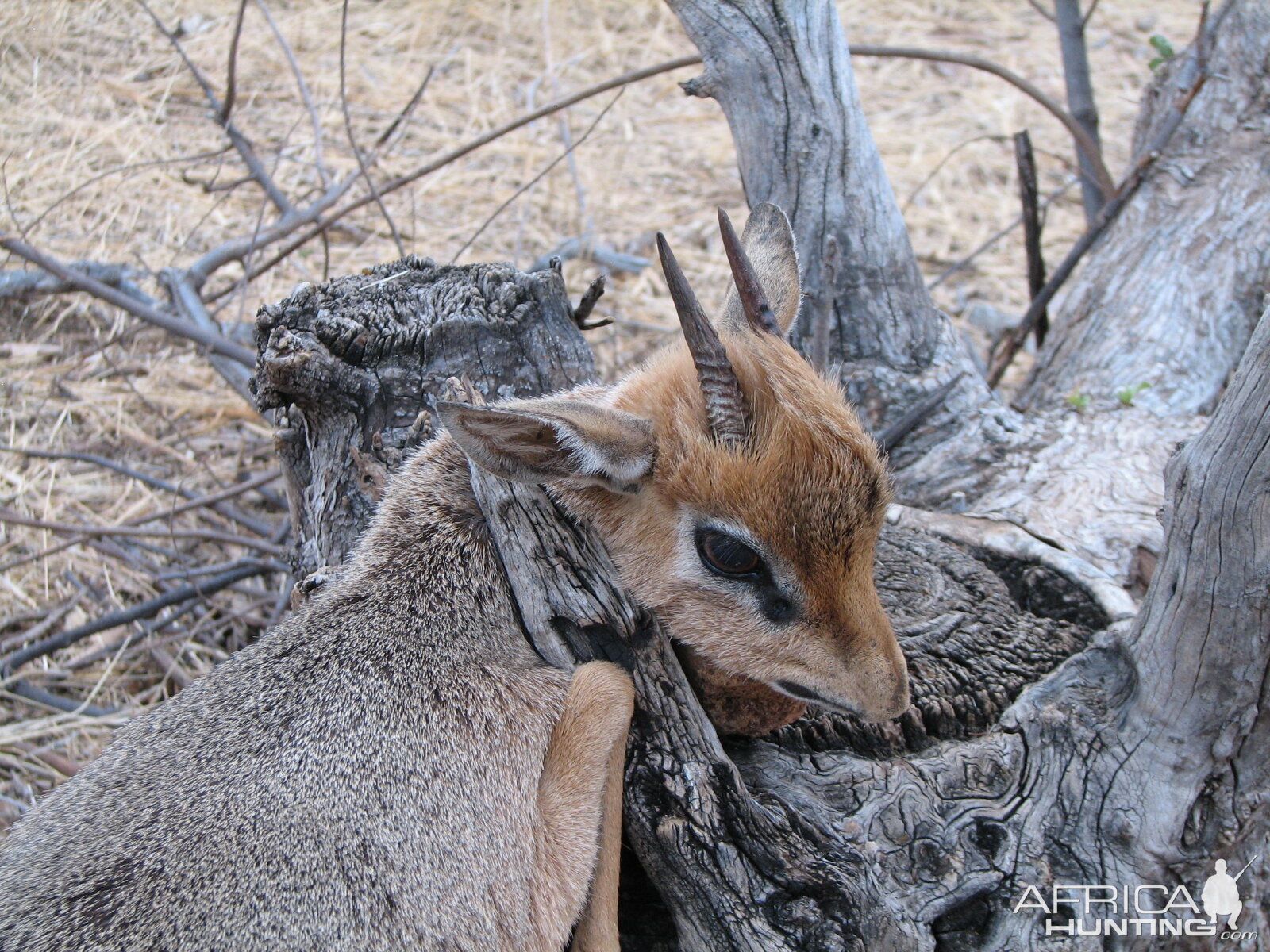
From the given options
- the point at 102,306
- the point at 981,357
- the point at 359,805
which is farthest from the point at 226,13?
the point at 359,805

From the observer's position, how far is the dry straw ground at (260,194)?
539 cm

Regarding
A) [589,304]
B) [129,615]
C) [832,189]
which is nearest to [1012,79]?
[832,189]

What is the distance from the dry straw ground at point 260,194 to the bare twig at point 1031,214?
1.49ft

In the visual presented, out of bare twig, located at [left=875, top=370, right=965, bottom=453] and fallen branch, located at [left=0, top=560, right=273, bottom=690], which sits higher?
bare twig, located at [left=875, top=370, right=965, bottom=453]

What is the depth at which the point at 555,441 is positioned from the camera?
270 cm

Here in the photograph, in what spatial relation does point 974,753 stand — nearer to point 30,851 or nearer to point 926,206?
point 30,851

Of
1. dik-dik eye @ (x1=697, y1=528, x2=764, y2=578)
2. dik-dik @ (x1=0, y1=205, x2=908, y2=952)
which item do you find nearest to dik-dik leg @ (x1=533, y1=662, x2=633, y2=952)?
dik-dik @ (x1=0, y1=205, x2=908, y2=952)

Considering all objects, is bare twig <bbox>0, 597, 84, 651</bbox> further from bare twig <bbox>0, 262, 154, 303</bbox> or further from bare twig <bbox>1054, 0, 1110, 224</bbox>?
bare twig <bbox>1054, 0, 1110, 224</bbox>

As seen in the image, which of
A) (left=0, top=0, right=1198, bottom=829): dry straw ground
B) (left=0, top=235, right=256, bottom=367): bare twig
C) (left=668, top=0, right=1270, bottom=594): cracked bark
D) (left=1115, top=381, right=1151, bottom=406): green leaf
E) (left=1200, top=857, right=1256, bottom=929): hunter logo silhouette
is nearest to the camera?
(left=1200, top=857, right=1256, bottom=929): hunter logo silhouette

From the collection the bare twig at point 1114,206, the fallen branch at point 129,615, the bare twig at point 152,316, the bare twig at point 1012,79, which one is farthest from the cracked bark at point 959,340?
the fallen branch at point 129,615

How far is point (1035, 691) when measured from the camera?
9.91 feet

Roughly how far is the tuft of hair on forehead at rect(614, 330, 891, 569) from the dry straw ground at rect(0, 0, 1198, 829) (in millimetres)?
2725

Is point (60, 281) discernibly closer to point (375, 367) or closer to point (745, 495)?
point (375, 367)

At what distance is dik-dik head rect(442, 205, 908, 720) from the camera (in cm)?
268
